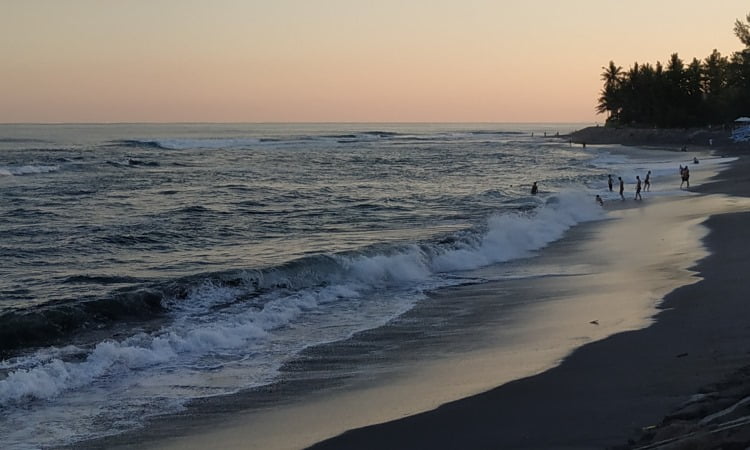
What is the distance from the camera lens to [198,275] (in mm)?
15930

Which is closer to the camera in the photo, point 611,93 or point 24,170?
point 24,170

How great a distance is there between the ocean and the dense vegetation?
60.1 metres

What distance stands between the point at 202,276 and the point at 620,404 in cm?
1007

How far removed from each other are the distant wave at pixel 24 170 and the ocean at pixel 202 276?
9.27 m

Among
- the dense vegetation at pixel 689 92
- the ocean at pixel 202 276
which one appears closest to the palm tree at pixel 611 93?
the dense vegetation at pixel 689 92

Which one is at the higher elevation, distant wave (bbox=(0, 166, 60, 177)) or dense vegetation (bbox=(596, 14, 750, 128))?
dense vegetation (bbox=(596, 14, 750, 128))

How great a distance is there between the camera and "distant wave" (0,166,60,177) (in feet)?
160

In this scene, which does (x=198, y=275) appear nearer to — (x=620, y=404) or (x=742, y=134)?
(x=620, y=404)

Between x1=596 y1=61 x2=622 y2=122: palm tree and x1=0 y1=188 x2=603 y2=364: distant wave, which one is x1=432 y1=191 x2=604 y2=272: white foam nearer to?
x1=0 y1=188 x2=603 y2=364: distant wave

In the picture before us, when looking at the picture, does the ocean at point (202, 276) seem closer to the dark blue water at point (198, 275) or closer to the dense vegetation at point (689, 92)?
the dark blue water at point (198, 275)

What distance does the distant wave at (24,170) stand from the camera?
48.6 m

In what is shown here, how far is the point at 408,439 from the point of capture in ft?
23.1

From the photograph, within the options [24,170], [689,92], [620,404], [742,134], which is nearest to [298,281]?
[620,404]

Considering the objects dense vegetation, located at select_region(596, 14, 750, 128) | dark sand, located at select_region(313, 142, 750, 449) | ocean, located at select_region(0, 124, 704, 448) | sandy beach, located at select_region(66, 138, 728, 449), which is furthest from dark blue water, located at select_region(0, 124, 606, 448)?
dense vegetation, located at select_region(596, 14, 750, 128)
